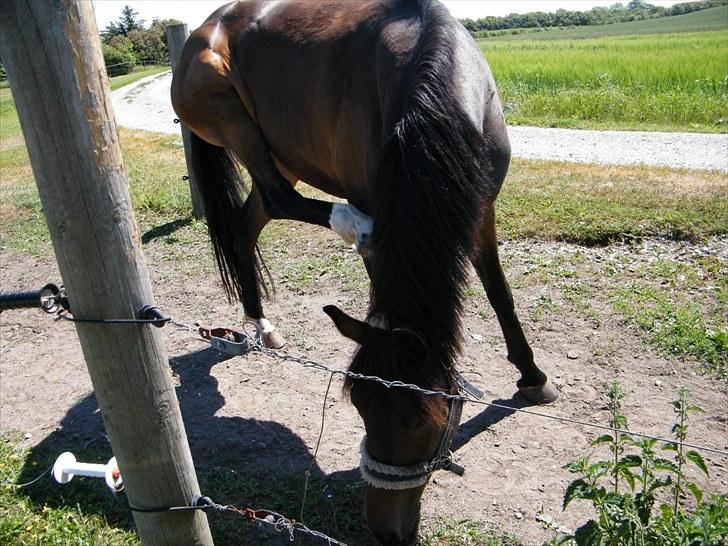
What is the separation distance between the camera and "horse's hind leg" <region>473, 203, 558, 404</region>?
11.4ft

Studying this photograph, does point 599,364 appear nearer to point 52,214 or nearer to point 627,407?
point 627,407

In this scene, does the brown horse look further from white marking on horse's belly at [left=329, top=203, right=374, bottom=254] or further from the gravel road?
the gravel road

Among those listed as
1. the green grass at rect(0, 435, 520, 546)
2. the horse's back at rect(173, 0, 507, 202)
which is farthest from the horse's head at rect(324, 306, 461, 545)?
the horse's back at rect(173, 0, 507, 202)

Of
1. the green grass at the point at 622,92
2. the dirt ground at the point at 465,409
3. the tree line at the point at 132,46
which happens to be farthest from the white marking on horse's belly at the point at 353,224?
the tree line at the point at 132,46

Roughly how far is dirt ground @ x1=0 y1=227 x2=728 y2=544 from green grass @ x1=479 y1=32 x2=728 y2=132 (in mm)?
8251

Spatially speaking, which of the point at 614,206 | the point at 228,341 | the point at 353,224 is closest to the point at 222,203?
the point at 353,224

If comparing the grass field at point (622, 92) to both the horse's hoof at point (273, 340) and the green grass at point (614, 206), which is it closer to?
the green grass at point (614, 206)

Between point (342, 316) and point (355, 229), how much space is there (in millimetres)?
676

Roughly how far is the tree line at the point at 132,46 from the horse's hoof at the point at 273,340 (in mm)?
29804

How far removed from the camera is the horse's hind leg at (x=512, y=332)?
11.4ft

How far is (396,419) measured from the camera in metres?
2.10

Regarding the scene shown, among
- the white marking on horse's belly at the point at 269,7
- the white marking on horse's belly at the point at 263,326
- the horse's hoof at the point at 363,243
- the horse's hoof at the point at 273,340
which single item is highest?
the white marking on horse's belly at the point at 269,7

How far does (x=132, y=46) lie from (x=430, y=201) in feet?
124

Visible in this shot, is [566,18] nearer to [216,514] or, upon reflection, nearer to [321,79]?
[321,79]
